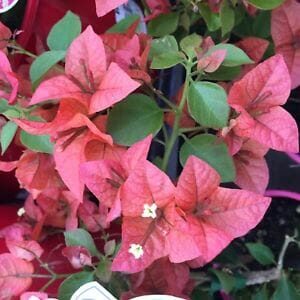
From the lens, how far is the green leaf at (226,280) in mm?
742

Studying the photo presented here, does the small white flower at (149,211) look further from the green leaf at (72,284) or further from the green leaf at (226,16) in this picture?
the green leaf at (226,16)

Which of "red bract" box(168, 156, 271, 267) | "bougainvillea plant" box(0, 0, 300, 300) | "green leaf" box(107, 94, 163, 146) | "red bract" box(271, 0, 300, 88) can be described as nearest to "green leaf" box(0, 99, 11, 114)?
"bougainvillea plant" box(0, 0, 300, 300)

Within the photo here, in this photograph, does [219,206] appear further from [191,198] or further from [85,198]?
[85,198]

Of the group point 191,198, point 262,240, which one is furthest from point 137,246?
point 262,240

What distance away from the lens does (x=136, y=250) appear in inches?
22.5

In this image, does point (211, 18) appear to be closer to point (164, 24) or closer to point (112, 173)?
point (164, 24)

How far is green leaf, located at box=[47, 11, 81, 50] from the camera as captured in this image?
2.27ft

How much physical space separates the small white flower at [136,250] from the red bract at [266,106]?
0.46 ft

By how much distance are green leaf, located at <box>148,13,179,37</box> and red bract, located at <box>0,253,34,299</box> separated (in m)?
0.31

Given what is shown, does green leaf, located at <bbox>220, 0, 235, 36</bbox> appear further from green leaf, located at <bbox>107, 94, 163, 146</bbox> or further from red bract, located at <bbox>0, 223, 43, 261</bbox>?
red bract, located at <bbox>0, 223, 43, 261</bbox>

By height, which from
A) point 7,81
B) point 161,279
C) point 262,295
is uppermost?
point 7,81

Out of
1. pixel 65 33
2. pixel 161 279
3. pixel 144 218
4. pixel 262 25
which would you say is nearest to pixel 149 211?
pixel 144 218

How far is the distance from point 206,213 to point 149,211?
0.17ft

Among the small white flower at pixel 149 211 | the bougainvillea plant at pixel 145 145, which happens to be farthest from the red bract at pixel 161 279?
the small white flower at pixel 149 211
